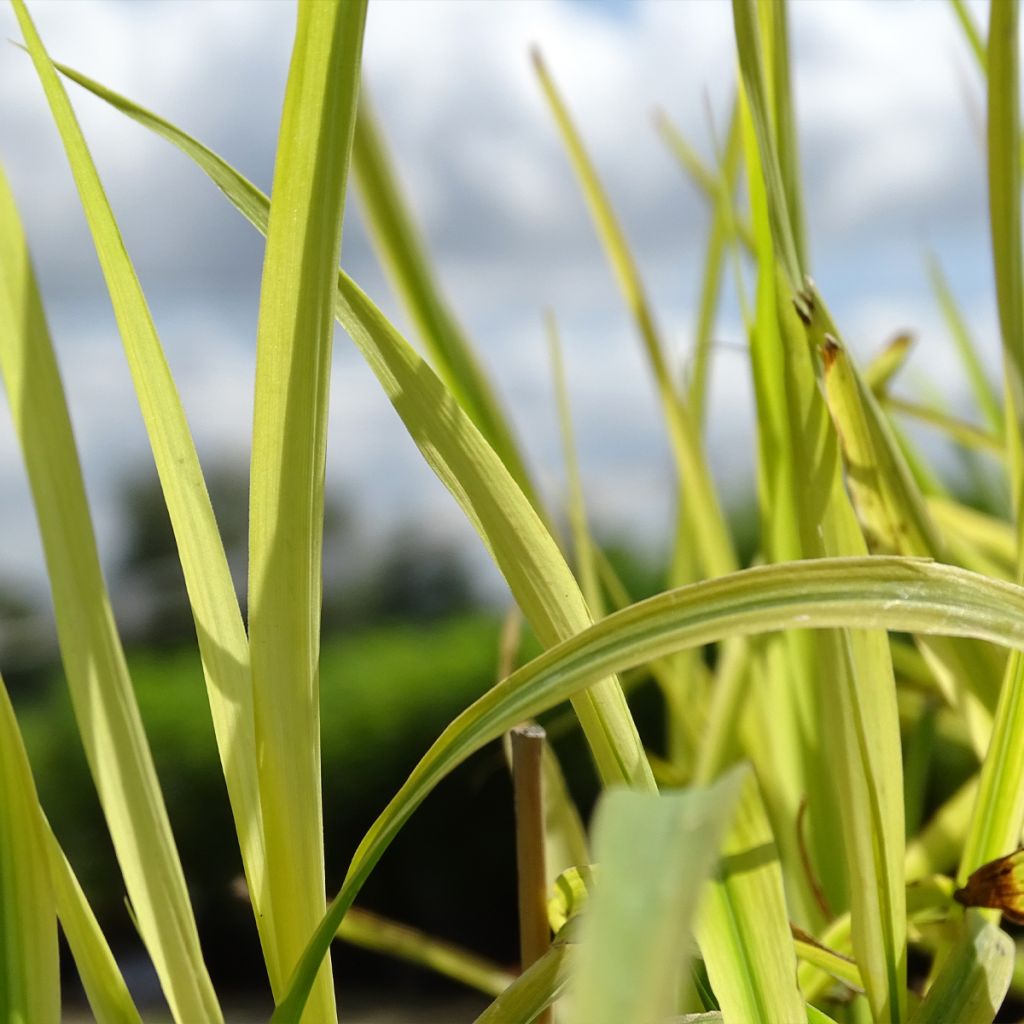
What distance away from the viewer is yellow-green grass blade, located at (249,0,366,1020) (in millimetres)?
261

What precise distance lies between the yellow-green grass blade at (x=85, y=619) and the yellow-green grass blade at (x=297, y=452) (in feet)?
0.09

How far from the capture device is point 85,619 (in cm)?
28

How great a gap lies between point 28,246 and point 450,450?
0.41 feet

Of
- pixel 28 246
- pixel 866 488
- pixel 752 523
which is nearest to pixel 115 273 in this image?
pixel 28 246

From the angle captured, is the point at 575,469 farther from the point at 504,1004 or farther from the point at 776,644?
the point at 504,1004

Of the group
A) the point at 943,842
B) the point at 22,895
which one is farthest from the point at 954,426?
the point at 22,895

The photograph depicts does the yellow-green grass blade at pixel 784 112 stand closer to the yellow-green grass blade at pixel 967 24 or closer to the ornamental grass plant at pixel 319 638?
the ornamental grass plant at pixel 319 638

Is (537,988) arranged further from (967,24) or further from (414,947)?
(967,24)

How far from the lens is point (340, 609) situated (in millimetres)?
6707

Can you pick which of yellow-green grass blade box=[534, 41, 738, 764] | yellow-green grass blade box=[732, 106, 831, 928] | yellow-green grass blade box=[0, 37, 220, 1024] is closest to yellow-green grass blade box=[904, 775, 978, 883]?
yellow-green grass blade box=[732, 106, 831, 928]

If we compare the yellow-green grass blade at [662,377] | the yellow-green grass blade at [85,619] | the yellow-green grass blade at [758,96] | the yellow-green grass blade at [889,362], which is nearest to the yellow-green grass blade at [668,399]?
the yellow-green grass blade at [662,377]

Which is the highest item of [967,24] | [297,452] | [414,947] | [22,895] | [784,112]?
[967,24]

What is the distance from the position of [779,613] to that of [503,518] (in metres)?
0.09

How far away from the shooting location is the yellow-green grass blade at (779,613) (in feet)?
0.76
